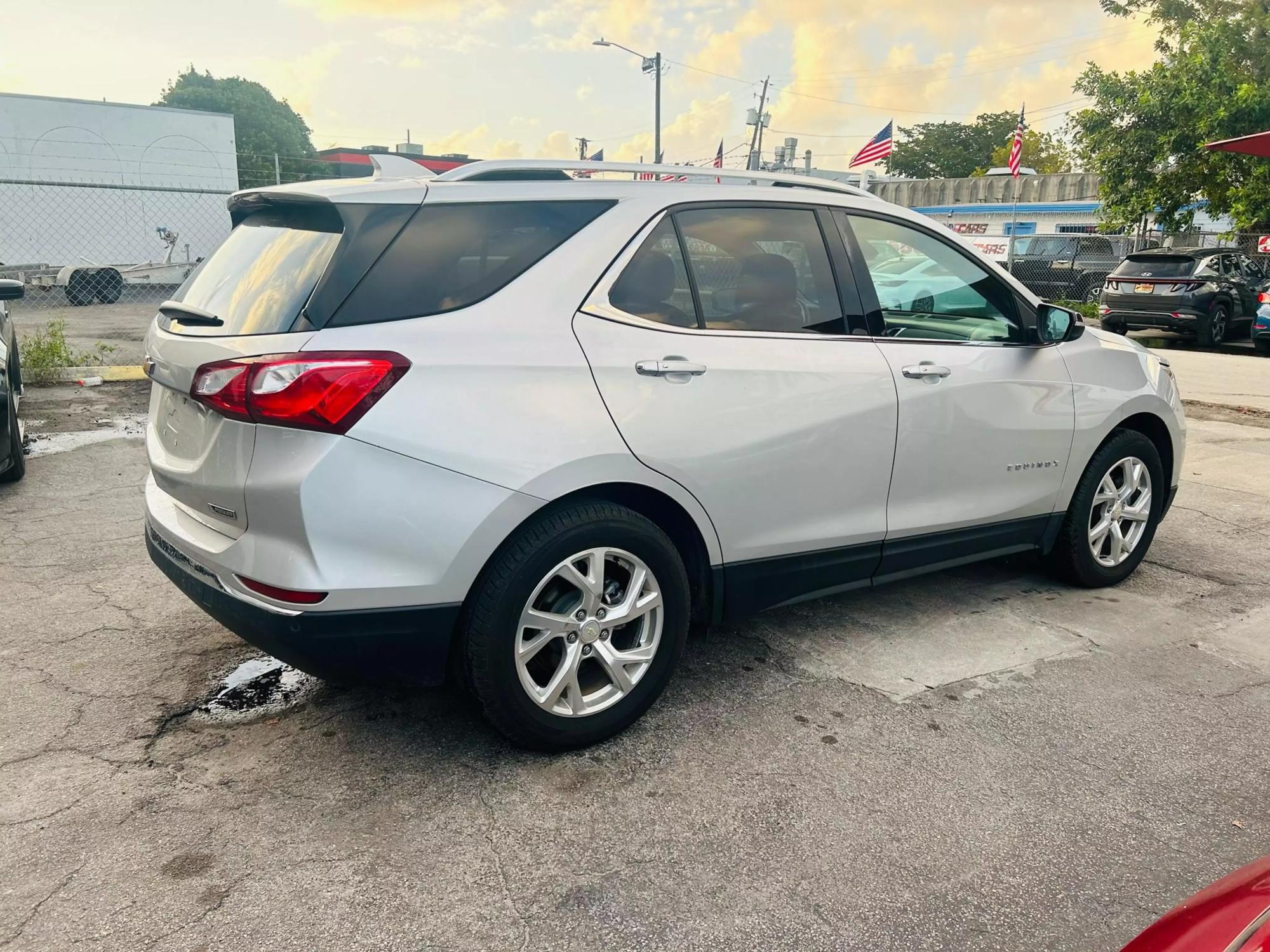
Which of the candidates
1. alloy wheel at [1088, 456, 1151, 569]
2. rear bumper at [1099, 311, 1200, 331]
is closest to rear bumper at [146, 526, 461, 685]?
alloy wheel at [1088, 456, 1151, 569]

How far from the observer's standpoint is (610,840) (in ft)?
8.61

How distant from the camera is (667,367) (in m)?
3.02

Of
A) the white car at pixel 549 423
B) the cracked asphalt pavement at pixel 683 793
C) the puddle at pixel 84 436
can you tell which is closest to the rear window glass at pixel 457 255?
the white car at pixel 549 423

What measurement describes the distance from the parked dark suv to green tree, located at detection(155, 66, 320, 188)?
52.4 metres

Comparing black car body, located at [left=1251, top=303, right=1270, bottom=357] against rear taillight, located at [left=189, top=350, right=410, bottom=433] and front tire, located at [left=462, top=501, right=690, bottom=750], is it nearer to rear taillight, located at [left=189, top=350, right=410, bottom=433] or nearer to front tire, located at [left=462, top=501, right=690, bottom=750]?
front tire, located at [left=462, top=501, right=690, bottom=750]

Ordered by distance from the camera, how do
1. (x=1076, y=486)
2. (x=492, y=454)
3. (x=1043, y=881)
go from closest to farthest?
(x=1043, y=881)
(x=492, y=454)
(x=1076, y=486)

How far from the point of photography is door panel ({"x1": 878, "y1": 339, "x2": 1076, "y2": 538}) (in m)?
3.66

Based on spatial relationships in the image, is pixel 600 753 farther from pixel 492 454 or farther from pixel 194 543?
pixel 194 543

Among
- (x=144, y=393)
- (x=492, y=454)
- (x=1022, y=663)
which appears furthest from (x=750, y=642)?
(x=144, y=393)

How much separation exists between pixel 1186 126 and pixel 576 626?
22.9 metres

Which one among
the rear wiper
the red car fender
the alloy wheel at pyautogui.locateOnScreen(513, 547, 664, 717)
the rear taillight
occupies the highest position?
the rear wiper

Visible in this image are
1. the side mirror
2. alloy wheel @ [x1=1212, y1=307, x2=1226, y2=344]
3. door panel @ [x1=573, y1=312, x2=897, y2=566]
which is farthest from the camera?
alloy wheel @ [x1=1212, y1=307, x2=1226, y2=344]

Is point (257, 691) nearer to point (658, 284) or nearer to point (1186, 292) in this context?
point (658, 284)

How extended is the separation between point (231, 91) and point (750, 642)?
7205cm
